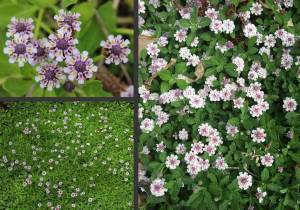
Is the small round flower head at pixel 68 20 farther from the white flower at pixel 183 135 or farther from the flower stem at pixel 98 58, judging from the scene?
the white flower at pixel 183 135

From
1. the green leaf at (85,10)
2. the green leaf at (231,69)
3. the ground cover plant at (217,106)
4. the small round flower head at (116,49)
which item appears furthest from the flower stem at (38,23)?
the green leaf at (231,69)

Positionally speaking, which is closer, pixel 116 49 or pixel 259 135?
pixel 116 49

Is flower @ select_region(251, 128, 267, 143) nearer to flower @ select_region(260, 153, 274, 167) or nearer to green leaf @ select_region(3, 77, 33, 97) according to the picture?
flower @ select_region(260, 153, 274, 167)

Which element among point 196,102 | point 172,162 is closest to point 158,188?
point 172,162

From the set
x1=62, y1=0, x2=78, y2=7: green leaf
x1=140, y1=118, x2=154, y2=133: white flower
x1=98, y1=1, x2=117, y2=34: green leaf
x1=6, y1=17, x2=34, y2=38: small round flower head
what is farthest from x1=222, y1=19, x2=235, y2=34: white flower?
x1=6, y1=17, x2=34, y2=38: small round flower head

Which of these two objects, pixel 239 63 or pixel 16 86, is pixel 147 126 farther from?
pixel 16 86
